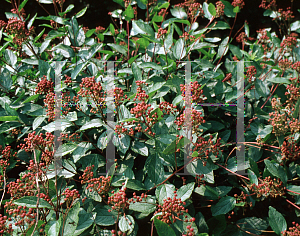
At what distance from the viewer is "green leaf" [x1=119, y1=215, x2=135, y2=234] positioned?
1150 mm

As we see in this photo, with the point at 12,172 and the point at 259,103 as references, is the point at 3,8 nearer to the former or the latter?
the point at 12,172

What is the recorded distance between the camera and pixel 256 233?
54.9 inches

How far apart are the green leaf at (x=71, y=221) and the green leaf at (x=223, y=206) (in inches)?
27.1

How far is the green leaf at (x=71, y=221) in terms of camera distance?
3.62 feet

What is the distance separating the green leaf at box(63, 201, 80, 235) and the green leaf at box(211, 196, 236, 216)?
69cm

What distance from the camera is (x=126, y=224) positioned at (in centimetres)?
117

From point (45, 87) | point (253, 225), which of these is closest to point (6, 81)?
point (45, 87)

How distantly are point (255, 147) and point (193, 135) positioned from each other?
1.71 feet

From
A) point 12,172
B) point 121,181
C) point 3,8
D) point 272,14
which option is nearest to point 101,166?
point 121,181

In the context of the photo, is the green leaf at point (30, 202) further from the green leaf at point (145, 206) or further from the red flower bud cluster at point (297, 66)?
the red flower bud cluster at point (297, 66)

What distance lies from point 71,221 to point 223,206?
2.49 ft

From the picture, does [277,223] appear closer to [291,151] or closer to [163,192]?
[291,151]

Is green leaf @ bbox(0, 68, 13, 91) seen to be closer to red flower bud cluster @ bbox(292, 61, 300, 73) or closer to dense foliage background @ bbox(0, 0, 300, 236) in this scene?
dense foliage background @ bbox(0, 0, 300, 236)

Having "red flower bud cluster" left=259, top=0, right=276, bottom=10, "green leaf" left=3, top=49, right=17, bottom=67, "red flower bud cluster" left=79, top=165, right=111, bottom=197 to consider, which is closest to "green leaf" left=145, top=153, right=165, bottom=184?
"red flower bud cluster" left=79, top=165, right=111, bottom=197
